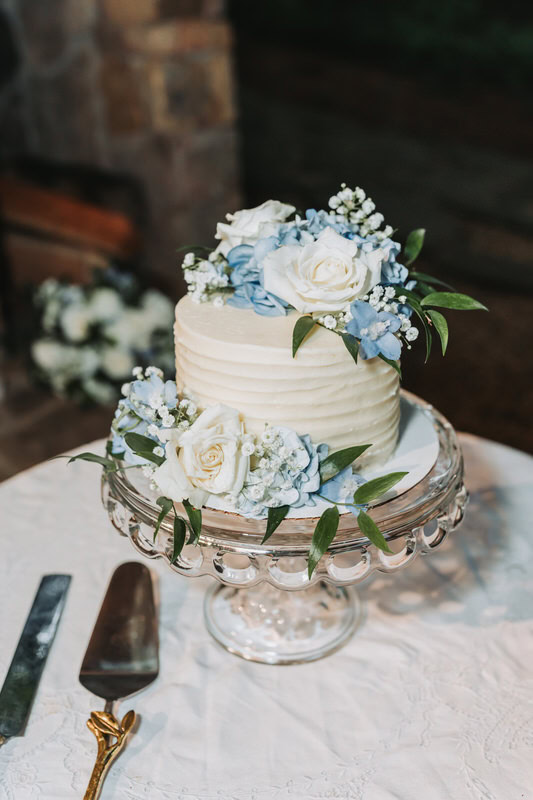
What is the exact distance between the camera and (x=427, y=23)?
27.3 feet

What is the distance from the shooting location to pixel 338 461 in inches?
38.5

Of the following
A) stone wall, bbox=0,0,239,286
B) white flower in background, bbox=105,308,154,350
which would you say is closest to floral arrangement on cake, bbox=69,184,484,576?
white flower in background, bbox=105,308,154,350

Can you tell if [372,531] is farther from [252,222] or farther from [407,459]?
[252,222]

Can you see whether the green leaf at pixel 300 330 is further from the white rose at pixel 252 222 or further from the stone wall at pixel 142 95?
the stone wall at pixel 142 95

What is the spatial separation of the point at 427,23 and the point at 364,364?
8.37 meters

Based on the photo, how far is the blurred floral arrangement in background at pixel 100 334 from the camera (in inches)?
118

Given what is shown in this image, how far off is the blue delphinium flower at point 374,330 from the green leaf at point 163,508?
29 centimetres

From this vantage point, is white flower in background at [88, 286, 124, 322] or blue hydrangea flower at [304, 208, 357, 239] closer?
blue hydrangea flower at [304, 208, 357, 239]

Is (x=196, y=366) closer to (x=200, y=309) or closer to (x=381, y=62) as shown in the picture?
(x=200, y=309)

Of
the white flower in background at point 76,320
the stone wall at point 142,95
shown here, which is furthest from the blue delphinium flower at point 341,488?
the stone wall at point 142,95

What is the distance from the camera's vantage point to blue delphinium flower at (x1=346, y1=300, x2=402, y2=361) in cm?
95

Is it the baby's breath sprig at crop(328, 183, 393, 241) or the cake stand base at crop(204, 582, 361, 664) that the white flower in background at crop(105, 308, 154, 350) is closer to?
the cake stand base at crop(204, 582, 361, 664)

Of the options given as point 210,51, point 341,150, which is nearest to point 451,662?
point 210,51

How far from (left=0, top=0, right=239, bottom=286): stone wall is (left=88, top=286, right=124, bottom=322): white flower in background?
3.10ft
